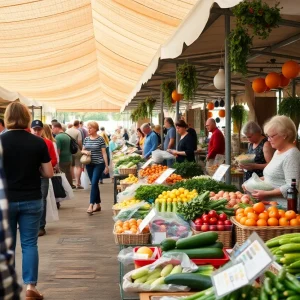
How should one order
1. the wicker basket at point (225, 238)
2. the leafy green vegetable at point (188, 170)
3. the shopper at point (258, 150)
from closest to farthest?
1. the wicker basket at point (225, 238)
2. the shopper at point (258, 150)
3. the leafy green vegetable at point (188, 170)

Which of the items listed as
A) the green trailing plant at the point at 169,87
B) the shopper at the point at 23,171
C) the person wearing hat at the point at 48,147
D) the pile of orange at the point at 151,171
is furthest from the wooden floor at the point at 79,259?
the green trailing plant at the point at 169,87

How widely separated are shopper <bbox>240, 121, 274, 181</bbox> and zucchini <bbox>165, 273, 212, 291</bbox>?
11.2 feet

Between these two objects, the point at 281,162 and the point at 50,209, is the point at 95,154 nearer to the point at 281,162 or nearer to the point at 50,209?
the point at 50,209

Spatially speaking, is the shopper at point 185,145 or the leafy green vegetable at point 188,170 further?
the shopper at point 185,145

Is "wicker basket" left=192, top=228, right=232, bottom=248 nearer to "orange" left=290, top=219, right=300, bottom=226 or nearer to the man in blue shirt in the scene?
"orange" left=290, top=219, right=300, bottom=226

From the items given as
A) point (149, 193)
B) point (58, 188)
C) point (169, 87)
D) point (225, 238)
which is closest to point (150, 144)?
point (169, 87)

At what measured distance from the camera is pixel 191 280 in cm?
283

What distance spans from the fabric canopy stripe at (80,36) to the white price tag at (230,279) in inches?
194

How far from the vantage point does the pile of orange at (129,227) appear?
420cm

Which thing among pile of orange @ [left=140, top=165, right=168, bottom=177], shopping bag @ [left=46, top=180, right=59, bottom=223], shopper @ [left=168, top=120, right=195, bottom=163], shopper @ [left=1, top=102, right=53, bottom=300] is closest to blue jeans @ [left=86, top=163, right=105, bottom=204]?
shopper @ [left=168, top=120, right=195, bottom=163]

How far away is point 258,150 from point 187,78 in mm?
2280

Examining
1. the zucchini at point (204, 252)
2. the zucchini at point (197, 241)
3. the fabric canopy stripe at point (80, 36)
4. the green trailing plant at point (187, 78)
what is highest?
the fabric canopy stripe at point (80, 36)

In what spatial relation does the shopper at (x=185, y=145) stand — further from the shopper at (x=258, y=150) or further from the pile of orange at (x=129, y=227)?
the pile of orange at (x=129, y=227)

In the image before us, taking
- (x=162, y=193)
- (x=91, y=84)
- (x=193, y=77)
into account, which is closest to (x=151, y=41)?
(x=193, y=77)
